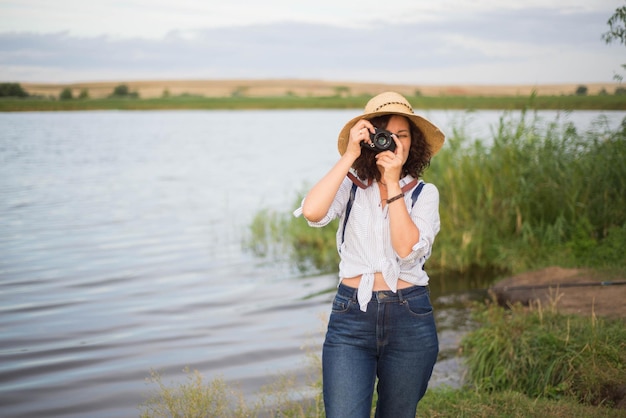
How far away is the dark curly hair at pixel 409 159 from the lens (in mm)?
3176

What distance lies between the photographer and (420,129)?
333cm

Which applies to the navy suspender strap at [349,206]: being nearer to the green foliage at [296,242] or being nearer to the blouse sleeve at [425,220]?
the blouse sleeve at [425,220]

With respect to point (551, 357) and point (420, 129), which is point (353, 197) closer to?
point (420, 129)

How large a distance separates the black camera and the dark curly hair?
0.14 metres

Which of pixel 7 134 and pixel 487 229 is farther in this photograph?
pixel 7 134

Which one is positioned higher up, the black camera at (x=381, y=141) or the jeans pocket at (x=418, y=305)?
the black camera at (x=381, y=141)

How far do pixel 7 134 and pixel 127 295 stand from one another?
34.7 m

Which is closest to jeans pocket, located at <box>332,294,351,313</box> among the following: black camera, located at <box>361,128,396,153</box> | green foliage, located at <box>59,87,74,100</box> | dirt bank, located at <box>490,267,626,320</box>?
black camera, located at <box>361,128,396,153</box>

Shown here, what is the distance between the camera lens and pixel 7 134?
4100cm

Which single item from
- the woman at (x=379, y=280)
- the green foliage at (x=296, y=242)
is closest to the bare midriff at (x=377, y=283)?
the woman at (x=379, y=280)

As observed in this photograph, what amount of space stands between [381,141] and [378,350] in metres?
0.90

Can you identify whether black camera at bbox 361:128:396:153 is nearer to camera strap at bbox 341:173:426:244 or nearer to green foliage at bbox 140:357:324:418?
camera strap at bbox 341:173:426:244

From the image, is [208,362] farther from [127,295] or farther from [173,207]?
[173,207]

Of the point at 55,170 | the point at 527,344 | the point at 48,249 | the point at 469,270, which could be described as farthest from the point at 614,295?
the point at 55,170
